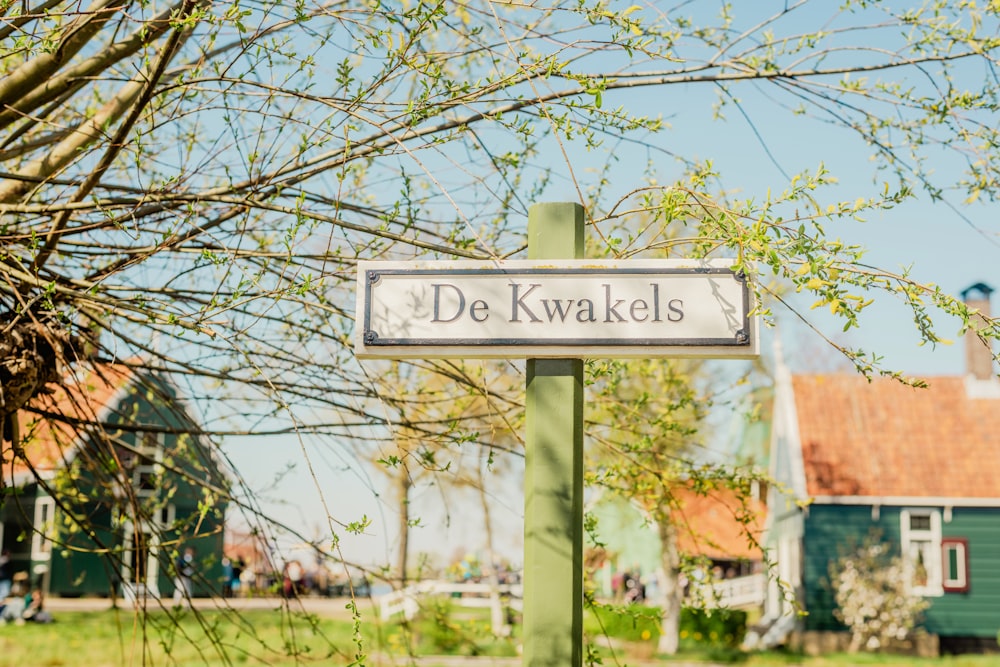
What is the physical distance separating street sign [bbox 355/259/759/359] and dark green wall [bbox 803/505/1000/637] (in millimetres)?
17388

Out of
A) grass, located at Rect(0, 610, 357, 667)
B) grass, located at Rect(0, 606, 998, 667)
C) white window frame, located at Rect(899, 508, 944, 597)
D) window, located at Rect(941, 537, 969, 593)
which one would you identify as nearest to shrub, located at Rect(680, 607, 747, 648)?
grass, located at Rect(0, 606, 998, 667)

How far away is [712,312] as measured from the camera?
2.43 m

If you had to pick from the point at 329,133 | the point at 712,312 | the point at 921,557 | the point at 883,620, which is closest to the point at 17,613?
the point at 883,620

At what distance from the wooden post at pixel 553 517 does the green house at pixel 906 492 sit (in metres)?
16.0

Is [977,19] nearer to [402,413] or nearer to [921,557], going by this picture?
[402,413]

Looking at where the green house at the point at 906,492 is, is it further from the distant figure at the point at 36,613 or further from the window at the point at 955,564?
the distant figure at the point at 36,613

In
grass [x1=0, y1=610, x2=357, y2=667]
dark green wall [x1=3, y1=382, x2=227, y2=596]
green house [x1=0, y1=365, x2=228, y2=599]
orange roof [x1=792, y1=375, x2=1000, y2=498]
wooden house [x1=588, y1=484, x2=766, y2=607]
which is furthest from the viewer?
orange roof [x1=792, y1=375, x2=1000, y2=498]

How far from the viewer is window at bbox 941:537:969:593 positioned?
727 inches

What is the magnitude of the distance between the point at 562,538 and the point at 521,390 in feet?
Answer: 8.14

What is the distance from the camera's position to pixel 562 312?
8.06ft

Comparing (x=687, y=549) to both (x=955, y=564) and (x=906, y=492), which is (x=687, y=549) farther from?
(x=955, y=564)

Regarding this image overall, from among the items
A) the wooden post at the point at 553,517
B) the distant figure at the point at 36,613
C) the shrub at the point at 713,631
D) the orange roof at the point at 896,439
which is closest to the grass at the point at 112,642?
the distant figure at the point at 36,613

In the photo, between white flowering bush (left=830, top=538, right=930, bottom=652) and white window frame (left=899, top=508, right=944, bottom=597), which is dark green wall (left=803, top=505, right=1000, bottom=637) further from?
white flowering bush (left=830, top=538, right=930, bottom=652)

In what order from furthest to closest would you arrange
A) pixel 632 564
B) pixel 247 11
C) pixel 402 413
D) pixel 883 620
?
pixel 632 564, pixel 883 620, pixel 402 413, pixel 247 11
